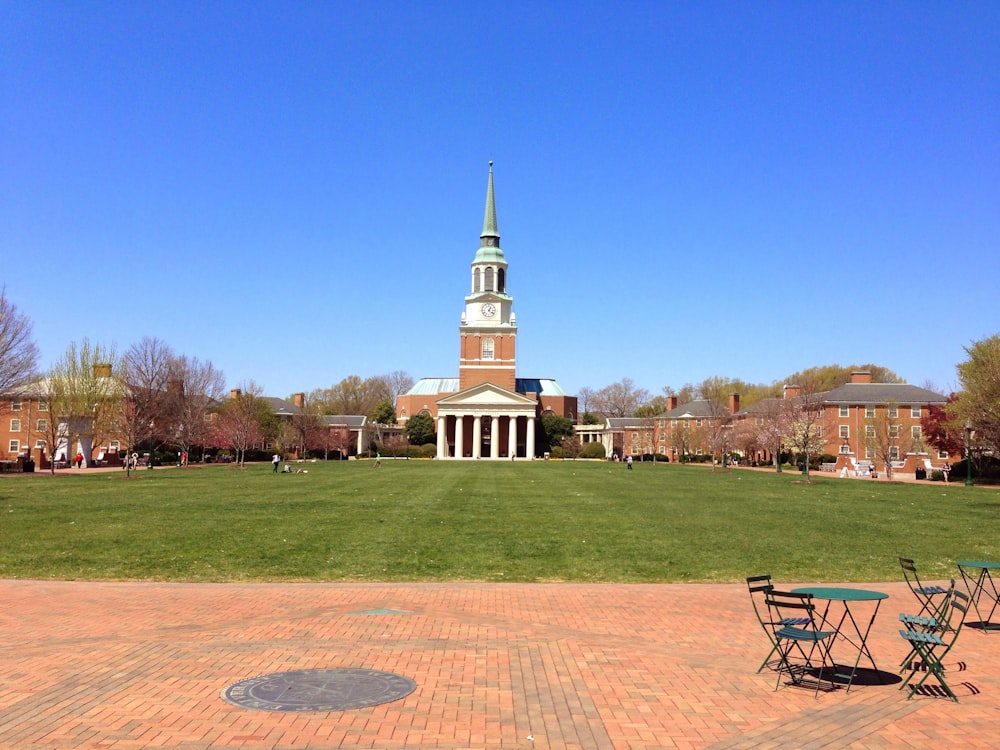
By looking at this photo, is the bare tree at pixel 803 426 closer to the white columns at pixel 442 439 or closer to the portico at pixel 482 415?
the portico at pixel 482 415

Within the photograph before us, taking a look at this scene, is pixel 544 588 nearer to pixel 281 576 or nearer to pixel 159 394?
pixel 281 576

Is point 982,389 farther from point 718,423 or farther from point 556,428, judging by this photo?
point 556,428

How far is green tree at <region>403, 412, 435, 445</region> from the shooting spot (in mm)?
113250

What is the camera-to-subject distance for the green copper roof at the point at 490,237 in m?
121

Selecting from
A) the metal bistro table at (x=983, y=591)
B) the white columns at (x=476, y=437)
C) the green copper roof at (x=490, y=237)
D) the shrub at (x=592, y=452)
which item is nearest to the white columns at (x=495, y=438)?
the white columns at (x=476, y=437)

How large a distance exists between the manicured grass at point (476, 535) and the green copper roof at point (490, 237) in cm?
8504

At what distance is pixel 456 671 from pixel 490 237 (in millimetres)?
114354

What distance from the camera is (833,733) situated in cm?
740

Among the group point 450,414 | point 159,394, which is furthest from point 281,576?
point 450,414

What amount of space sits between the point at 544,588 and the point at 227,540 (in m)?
8.95

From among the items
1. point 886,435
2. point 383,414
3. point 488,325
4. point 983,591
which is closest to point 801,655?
point 983,591

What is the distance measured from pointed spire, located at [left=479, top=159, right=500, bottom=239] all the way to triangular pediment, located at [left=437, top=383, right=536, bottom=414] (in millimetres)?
23503

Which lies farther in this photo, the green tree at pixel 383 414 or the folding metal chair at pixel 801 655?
the green tree at pixel 383 414

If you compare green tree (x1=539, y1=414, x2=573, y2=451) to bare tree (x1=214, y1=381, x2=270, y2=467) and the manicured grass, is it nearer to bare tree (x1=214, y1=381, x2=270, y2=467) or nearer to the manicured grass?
bare tree (x1=214, y1=381, x2=270, y2=467)
